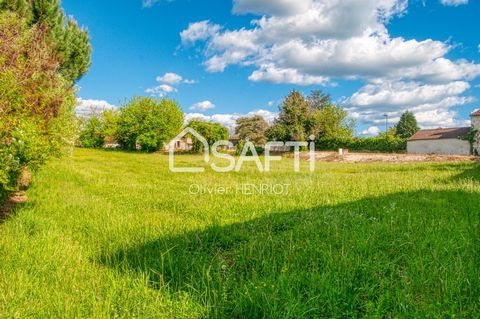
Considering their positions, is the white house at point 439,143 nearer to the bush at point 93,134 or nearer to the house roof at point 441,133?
the house roof at point 441,133

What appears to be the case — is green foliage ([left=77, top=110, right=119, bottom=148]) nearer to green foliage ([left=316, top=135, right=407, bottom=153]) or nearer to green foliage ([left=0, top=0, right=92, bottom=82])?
green foliage ([left=316, top=135, right=407, bottom=153])

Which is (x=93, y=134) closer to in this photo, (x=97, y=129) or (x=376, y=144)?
(x=97, y=129)

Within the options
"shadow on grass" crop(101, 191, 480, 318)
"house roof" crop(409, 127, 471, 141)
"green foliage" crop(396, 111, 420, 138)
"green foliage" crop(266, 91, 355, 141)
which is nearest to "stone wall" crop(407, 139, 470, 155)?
"house roof" crop(409, 127, 471, 141)

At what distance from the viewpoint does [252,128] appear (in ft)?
252

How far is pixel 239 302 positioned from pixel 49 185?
8657 mm

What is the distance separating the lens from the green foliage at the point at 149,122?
49125 millimetres

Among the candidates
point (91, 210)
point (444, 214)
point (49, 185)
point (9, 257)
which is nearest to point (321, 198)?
point (444, 214)

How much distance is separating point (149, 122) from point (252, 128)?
32.7m

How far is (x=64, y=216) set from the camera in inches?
218

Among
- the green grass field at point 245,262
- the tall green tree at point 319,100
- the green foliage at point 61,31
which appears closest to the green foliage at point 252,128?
the tall green tree at point 319,100

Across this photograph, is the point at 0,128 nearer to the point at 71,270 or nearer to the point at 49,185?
the point at 71,270

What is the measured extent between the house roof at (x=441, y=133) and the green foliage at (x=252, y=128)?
32619mm

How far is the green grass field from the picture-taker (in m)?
2.44

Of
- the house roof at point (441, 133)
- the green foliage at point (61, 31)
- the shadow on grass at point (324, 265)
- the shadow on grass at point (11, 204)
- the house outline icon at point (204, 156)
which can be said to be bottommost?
the shadow on grass at point (324, 265)
